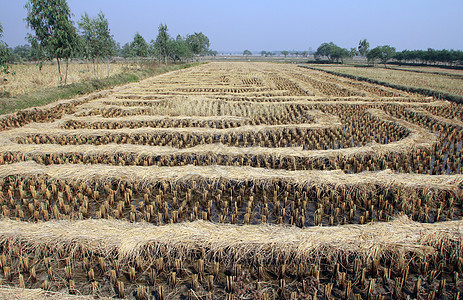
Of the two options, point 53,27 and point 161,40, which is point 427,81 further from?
point 161,40

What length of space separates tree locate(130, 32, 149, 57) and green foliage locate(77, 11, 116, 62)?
40.7 ft

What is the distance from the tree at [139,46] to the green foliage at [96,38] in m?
12.4

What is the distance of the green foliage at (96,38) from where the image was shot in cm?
2805

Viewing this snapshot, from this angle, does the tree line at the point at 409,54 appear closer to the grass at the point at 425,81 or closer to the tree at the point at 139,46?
the grass at the point at 425,81

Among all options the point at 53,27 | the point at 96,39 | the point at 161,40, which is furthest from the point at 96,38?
the point at 161,40

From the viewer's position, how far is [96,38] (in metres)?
30.0

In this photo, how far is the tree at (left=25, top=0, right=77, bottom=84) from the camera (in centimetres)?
2091

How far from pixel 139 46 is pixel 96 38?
16243 mm

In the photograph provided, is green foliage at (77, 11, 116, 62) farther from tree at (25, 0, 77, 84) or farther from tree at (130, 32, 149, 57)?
tree at (130, 32, 149, 57)

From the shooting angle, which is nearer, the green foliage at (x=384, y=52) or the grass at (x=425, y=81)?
the grass at (x=425, y=81)

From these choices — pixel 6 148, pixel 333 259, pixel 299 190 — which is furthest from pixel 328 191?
pixel 6 148

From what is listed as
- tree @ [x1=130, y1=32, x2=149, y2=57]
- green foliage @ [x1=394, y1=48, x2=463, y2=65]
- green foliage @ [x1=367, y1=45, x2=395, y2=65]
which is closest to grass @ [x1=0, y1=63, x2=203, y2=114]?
tree @ [x1=130, y1=32, x2=149, y2=57]

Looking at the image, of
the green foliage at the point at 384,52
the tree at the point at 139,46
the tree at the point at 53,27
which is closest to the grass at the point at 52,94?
the tree at the point at 53,27

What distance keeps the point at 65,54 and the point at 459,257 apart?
24.6 meters
